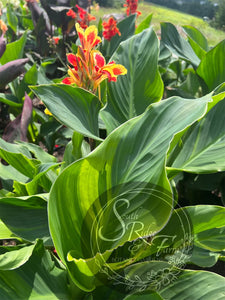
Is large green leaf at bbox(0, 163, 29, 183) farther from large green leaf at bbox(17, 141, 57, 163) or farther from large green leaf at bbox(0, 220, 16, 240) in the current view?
large green leaf at bbox(0, 220, 16, 240)

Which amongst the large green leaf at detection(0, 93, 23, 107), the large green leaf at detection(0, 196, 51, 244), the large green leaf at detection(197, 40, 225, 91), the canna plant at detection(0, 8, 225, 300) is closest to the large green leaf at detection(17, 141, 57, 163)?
the canna plant at detection(0, 8, 225, 300)

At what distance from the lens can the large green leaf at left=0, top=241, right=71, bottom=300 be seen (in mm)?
684

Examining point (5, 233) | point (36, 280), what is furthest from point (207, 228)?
point (5, 233)

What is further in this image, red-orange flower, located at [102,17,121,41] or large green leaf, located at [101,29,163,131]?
red-orange flower, located at [102,17,121,41]

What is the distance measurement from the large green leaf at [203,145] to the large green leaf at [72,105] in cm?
25

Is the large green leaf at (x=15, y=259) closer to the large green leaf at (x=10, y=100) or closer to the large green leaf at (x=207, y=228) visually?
the large green leaf at (x=207, y=228)

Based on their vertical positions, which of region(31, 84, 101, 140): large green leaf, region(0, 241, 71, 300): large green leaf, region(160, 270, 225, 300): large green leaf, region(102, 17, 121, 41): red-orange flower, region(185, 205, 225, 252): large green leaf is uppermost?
region(102, 17, 121, 41): red-orange flower

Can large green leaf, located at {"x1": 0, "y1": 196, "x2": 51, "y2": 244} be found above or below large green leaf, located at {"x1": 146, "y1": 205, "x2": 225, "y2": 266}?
below

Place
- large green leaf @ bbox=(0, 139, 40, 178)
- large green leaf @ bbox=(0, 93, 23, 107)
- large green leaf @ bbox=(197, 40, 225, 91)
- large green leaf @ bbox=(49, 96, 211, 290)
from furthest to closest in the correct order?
large green leaf @ bbox=(0, 93, 23, 107) < large green leaf @ bbox=(197, 40, 225, 91) < large green leaf @ bbox=(0, 139, 40, 178) < large green leaf @ bbox=(49, 96, 211, 290)

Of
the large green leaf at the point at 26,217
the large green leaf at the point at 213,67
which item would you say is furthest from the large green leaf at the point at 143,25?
the large green leaf at the point at 26,217

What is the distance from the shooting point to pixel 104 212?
697 mm

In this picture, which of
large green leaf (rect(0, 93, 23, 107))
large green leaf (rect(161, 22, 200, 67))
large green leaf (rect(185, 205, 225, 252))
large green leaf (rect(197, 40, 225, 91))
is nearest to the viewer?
large green leaf (rect(185, 205, 225, 252))

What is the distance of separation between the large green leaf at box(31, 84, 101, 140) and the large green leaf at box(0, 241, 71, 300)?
1.00 ft

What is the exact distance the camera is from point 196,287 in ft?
2.36
